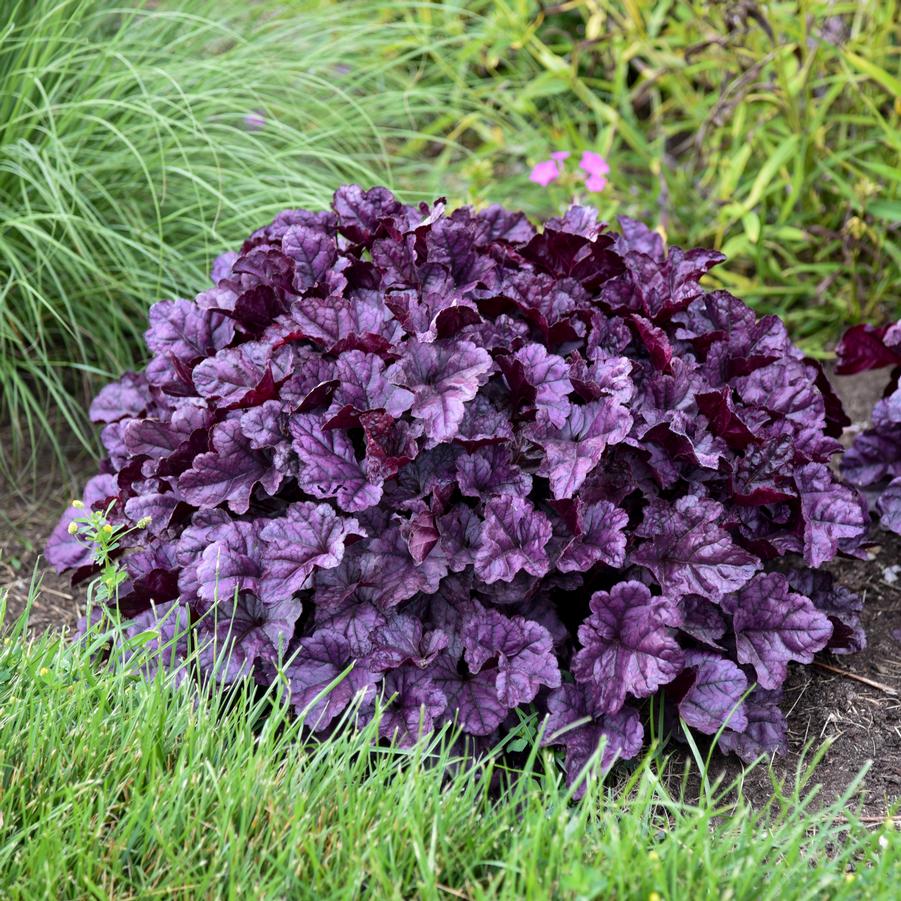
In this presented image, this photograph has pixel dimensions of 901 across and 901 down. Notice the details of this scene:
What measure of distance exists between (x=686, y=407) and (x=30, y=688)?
1358 millimetres

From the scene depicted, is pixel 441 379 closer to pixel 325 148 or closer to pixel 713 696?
pixel 713 696

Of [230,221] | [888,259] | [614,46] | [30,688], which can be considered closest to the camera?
[30,688]

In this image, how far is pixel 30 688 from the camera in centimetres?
191

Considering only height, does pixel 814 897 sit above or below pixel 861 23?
below

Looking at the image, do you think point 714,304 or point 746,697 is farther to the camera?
point 714,304

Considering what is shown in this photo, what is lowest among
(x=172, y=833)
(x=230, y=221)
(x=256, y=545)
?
(x=172, y=833)

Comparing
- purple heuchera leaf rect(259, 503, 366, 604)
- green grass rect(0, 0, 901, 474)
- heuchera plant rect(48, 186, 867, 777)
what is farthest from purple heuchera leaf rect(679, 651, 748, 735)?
green grass rect(0, 0, 901, 474)

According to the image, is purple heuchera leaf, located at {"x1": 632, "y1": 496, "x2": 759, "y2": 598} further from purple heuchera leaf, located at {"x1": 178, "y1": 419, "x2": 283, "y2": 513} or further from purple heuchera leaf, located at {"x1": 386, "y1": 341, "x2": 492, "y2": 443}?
purple heuchera leaf, located at {"x1": 178, "y1": 419, "x2": 283, "y2": 513}

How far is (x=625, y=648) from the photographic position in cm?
201

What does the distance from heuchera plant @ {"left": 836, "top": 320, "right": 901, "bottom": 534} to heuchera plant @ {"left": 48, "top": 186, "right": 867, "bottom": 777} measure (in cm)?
27

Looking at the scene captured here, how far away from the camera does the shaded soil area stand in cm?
213

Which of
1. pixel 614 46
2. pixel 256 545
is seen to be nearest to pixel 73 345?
pixel 256 545

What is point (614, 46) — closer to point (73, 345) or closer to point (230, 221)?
point (230, 221)

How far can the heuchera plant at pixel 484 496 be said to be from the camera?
201 centimetres
